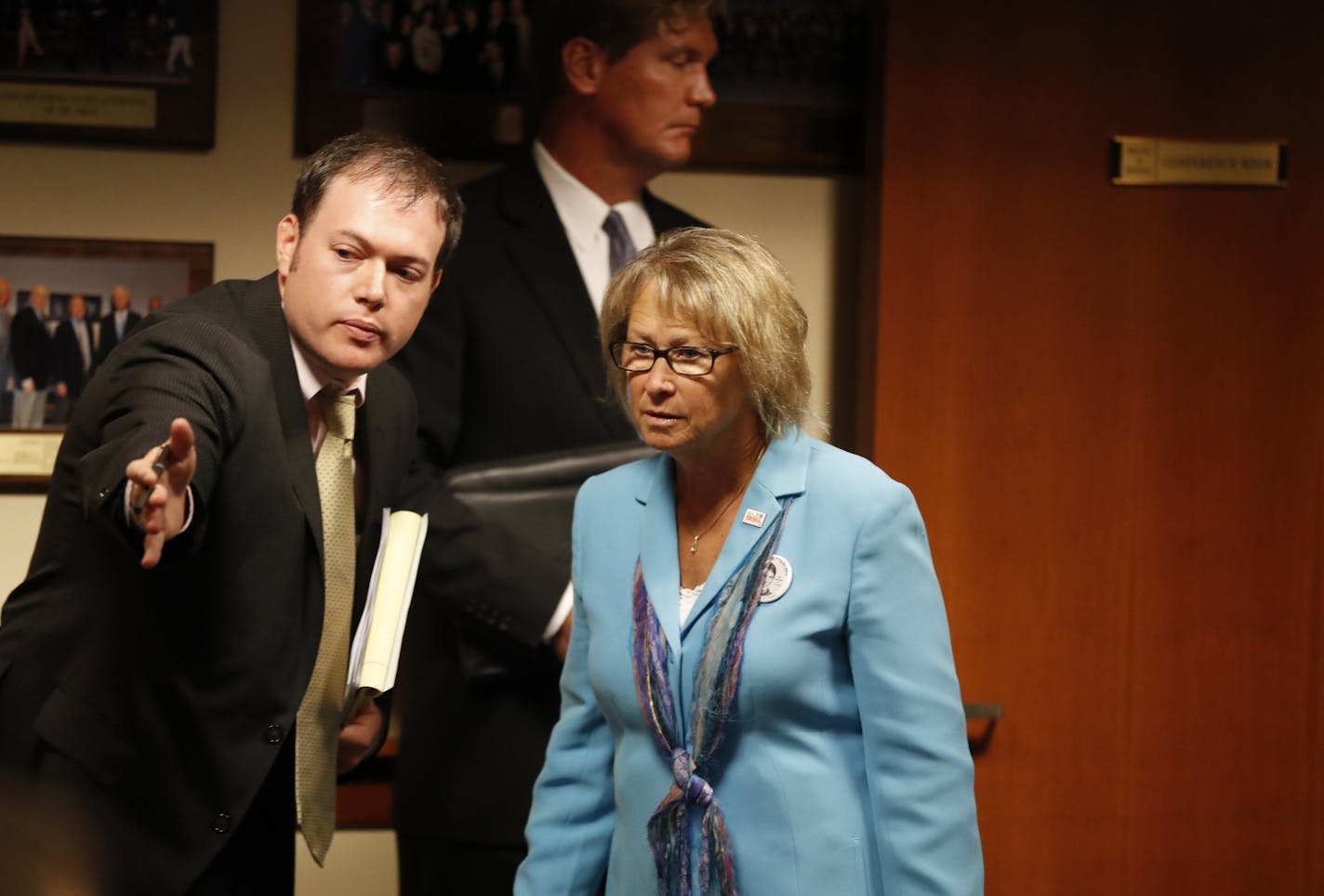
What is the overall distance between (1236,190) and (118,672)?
2.53m

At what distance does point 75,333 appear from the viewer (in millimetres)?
3180

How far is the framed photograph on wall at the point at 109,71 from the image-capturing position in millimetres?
3129

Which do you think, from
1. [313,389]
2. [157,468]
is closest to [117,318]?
[313,389]

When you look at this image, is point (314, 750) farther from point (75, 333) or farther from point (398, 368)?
point (75, 333)

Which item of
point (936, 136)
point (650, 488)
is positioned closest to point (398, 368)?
point (650, 488)

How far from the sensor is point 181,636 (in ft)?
6.91

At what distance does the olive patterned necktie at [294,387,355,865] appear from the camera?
90.4 inches

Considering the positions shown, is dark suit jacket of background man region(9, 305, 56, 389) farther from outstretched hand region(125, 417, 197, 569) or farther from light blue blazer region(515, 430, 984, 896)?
light blue blazer region(515, 430, 984, 896)

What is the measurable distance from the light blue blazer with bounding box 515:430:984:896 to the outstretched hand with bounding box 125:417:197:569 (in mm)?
616

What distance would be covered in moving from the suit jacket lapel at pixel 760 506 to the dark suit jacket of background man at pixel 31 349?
1.79 metres

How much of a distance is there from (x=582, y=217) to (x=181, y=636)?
1373 millimetres

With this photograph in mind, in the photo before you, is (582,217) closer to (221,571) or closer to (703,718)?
(221,571)

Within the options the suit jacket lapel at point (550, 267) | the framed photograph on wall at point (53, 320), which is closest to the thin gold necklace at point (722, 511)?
the suit jacket lapel at point (550, 267)

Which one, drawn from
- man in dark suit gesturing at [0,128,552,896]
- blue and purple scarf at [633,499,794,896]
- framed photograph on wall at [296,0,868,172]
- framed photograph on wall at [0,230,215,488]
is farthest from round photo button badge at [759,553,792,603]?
framed photograph on wall at [0,230,215,488]
